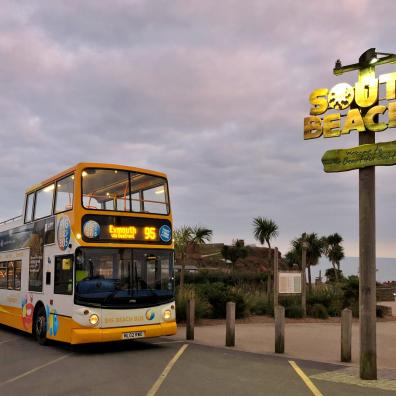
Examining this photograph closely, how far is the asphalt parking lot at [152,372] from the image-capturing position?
7.79 m

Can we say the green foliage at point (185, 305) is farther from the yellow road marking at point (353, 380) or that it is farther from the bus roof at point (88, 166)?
the yellow road marking at point (353, 380)

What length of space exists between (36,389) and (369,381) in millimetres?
5280

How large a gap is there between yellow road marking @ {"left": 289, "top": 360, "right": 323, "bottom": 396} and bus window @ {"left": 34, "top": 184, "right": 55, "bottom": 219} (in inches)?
268

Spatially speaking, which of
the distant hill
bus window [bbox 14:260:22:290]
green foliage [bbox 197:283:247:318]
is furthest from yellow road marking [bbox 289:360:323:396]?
the distant hill

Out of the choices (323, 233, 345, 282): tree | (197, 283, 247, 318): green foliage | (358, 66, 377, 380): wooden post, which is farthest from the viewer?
(323, 233, 345, 282): tree

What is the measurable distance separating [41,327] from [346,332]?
722 cm

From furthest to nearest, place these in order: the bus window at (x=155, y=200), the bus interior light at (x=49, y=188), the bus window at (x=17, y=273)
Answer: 1. the bus window at (x=17, y=273)
2. the bus interior light at (x=49, y=188)
3. the bus window at (x=155, y=200)

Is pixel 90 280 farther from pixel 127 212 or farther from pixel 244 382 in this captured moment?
pixel 244 382

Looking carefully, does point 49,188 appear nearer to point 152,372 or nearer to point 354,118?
point 152,372

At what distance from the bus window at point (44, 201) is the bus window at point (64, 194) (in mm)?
419

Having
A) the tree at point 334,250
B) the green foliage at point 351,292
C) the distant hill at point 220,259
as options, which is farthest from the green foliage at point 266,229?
the distant hill at point 220,259

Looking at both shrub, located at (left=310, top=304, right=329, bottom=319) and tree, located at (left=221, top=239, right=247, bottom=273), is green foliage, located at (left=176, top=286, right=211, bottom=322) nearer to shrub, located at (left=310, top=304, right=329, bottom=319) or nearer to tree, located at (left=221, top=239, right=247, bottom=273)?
shrub, located at (left=310, top=304, right=329, bottom=319)

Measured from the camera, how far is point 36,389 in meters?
7.86

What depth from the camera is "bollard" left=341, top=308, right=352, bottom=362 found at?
417 inches
